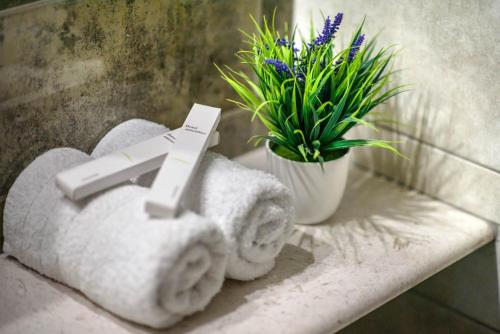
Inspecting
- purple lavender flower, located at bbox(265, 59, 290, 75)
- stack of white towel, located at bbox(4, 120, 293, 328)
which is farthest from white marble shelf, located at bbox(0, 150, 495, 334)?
purple lavender flower, located at bbox(265, 59, 290, 75)

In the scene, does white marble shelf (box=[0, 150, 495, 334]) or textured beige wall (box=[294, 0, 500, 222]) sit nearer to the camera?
white marble shelf (box=[0, 150, 495, 334])

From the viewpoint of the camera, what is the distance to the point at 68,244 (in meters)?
0.79

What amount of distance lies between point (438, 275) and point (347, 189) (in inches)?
8.0

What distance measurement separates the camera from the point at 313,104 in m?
0.91

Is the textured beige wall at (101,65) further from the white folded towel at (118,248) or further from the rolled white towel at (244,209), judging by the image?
the rolled white towel at (244,209)

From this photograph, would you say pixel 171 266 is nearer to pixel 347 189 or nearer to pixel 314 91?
pixel 314 91

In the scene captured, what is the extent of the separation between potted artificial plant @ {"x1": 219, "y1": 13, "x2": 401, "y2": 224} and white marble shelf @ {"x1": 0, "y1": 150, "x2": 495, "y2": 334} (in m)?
0.08

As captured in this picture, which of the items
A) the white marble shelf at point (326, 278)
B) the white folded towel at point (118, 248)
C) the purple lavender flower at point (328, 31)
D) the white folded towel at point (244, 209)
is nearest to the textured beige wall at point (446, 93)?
the white marble shelf at point (326, 278)

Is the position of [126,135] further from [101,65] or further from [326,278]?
[326,278]

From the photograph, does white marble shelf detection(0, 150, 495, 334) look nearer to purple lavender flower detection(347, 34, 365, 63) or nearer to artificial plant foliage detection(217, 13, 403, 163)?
artificial plant foliage detection(217, 13, 403, 163)

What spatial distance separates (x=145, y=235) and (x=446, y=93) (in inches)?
20.0

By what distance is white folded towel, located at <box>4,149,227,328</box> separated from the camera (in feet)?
2.38

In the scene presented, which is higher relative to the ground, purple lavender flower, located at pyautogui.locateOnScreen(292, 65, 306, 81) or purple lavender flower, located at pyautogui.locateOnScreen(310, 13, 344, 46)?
purple lavender flower, located at pyautogui.locateOnScreen(310, 13, 344, 46)

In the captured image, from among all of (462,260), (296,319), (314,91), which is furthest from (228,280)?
(462,260)
